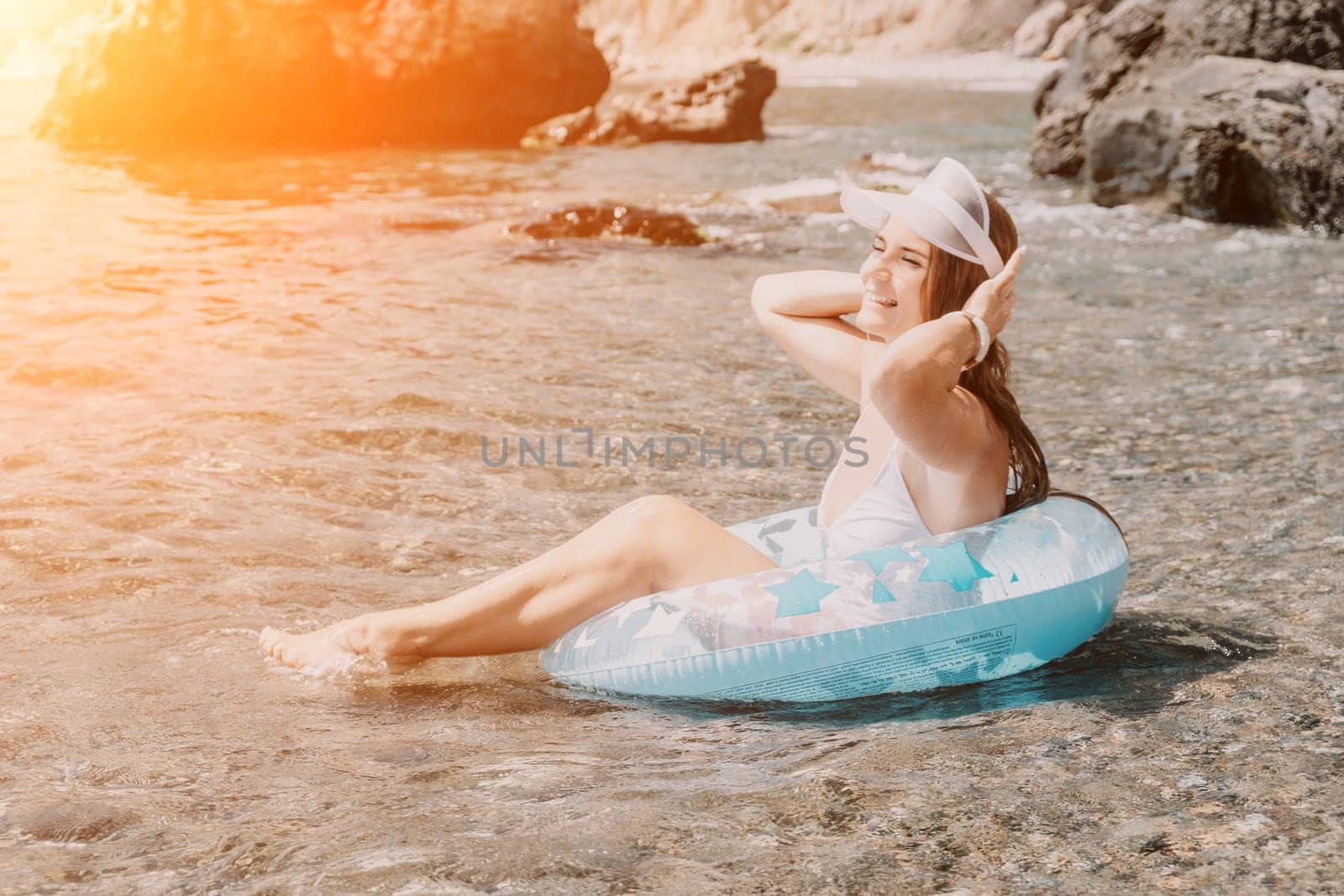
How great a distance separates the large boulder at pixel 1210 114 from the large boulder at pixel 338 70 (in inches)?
457

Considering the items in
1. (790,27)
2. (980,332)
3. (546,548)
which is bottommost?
(790,27)

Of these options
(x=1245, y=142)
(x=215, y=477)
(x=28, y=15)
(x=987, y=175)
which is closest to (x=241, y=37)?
(x=987, y=175)

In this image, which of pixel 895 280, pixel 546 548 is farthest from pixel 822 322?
pixel 546 548

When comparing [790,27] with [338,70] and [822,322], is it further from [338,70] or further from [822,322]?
[822,322]

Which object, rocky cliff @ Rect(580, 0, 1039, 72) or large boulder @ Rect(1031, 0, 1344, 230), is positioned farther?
rocky cliff @ Rect(580, 0, 1039, 72)

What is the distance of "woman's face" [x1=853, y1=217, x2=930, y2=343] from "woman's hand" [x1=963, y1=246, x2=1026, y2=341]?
0.69 ft

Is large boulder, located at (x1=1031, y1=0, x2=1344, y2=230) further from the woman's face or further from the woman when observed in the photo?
the woman's face

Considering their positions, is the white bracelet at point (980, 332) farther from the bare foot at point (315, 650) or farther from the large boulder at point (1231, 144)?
the large boulder at point (1231, 144)

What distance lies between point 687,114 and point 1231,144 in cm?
1171

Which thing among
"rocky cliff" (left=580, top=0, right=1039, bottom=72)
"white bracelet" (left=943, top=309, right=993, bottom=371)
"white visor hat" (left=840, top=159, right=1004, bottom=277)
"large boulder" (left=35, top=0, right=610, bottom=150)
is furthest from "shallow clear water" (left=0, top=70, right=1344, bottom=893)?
"rocky cliff" (left=580, top=0, right=1039, bottom=72)

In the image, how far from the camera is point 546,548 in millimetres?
5469

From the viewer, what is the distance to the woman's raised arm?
14.7ft

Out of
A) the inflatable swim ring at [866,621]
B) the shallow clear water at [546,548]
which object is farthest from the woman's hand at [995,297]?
the shallow clear water at [546,548]

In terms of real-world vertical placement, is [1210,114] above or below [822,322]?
below
